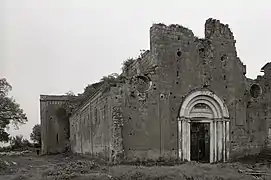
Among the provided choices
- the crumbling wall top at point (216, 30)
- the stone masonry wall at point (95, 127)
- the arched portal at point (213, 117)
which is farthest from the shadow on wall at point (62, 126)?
the crumbling wall top at point (216, 30)

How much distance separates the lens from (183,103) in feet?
70.7

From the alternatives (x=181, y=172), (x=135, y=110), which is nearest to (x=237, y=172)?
(x=181, y=172)

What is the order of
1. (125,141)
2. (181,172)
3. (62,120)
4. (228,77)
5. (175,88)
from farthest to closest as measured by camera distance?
(62,120) < (228,77) < (175,88) < (125,141) < (181,172)

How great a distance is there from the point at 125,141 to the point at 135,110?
1740 mm

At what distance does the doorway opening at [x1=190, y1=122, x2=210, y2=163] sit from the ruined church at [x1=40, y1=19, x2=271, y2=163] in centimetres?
13

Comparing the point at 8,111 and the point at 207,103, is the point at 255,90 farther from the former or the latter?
the point at 8,111

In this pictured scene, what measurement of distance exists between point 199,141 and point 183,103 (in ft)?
23.6

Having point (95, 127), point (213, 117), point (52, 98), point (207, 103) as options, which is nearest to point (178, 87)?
point (207, 103)

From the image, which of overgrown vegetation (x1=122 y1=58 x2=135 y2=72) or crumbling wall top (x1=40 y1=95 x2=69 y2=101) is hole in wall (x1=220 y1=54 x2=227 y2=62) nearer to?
overgrown vegetation (x1=122 y1=58 x2=135 y2=72)

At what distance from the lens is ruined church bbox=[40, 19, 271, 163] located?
20.1 meters

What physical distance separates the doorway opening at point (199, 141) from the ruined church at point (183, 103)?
133mm

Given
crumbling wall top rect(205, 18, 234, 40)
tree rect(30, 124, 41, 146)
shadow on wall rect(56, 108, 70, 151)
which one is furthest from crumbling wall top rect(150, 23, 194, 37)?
tree rect(30, 124, 41, 146)

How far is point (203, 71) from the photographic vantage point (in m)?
22.5

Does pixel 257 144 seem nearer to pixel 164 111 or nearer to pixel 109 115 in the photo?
pixel 164 111
